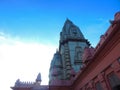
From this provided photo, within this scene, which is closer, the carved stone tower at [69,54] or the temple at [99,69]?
the temple at [99,69]

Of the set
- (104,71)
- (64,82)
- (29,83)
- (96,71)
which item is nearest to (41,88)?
(29,83)

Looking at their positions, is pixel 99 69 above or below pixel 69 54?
below

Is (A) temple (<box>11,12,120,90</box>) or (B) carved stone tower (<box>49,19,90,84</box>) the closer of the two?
(A) temple (<box>11,12,120,90</box>)

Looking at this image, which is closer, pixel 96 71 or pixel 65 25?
pixel 96 71

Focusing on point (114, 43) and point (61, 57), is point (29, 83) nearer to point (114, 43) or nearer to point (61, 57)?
point (114, 43)

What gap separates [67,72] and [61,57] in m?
6.22

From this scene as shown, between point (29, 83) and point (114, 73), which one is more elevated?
point (29, 83)

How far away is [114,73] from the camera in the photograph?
831 cm

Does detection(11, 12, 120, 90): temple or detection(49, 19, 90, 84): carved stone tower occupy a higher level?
detection(49, 19, 90, 84): carved stone tower

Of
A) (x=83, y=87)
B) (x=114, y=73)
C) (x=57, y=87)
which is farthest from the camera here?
(x=57, y=87)

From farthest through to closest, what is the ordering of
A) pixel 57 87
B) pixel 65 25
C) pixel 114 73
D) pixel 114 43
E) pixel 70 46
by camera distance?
pixel 65 25 < pixel 70 46 < pixel 57 87 < pixel 114 73 < pixel 114 43

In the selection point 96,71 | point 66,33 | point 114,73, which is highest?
point 66,33

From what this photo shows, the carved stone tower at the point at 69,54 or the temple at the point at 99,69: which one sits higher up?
the carved stone tower at the point at 69,54

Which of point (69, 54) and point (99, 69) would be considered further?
point (69, 54)
